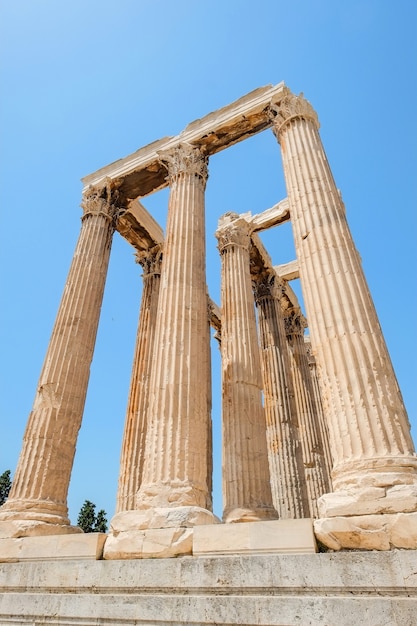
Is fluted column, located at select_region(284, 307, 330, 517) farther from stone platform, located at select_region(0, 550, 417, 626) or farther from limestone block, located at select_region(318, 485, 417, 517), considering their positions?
stone platform, located at select_region(0, 550, 417, 626)

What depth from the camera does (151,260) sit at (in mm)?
21109

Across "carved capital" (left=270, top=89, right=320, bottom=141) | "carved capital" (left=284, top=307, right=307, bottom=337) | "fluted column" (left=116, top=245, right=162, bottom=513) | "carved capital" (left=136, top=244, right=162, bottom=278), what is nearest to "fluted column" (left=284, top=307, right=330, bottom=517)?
"carved capital" (left=284, top=307, right=307, bottom=337)

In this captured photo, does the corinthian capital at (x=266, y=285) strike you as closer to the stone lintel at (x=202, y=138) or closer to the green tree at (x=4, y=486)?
the stone lintel at (x=202, y=138)

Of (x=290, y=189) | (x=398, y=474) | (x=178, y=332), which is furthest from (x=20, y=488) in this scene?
(x=290, y=189)

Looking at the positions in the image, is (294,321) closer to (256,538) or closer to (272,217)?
(272,217)

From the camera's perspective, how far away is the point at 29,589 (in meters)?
8.12

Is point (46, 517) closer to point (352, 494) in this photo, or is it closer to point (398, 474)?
point (352, 494)

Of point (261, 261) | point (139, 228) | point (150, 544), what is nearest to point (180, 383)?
point (150, 544)

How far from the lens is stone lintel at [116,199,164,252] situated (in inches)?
786

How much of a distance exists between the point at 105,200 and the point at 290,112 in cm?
839

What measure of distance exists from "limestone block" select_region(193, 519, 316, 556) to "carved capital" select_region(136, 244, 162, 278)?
47.8 feet

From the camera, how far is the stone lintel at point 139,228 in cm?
1997

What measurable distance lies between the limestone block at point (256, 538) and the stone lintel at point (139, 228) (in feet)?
49.0

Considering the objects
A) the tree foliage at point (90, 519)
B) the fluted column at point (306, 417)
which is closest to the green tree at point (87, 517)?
the tree foliage at point (90, 519)
